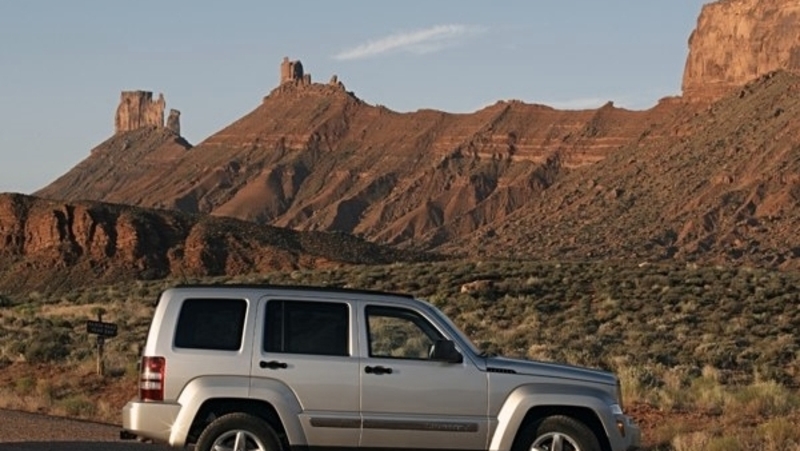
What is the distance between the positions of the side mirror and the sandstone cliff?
113m

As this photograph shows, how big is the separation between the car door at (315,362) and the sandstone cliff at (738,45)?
373 ft

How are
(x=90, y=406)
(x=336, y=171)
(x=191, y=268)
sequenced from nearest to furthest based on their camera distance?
(x=90, y=406) → (x=191, y=268) → (x=336, y=171)

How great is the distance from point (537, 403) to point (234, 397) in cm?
245

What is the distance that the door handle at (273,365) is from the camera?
11.6 meters

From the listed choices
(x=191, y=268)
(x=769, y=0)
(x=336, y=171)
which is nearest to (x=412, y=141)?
(x=336, y=171)

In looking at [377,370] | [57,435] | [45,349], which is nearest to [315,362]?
[377,370]

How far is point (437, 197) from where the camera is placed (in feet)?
449

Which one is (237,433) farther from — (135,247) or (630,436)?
(135,247)

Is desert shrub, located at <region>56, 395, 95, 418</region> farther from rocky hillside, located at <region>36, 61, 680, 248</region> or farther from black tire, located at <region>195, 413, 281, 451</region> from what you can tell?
rocky hillside, located at <region>36, 61, 680, 248</region>

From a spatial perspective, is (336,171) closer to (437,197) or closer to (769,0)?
(437,197)

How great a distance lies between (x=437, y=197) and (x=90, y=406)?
386ft

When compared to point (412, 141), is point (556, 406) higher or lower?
lower

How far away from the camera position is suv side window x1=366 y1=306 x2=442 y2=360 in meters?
11.8

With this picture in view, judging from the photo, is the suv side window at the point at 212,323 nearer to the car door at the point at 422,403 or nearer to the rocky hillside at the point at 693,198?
the car door at the point at 422,403
